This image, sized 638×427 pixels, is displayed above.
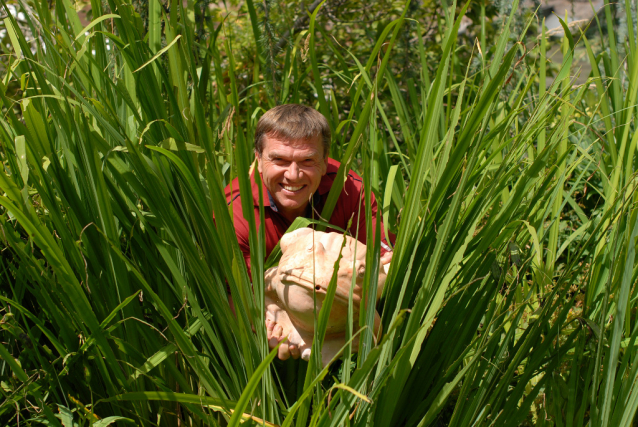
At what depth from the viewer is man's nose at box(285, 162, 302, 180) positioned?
1390 mm

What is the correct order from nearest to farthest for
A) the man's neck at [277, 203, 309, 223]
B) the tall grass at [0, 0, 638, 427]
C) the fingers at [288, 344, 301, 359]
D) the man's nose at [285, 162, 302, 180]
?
the tall grass at [0, 0, 638, 427], the fingers at [288, 344, 301, 359], the man's nose at [285, 162, 302, 180], the man's neck at [277, 203, 309, 223]

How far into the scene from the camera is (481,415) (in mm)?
969

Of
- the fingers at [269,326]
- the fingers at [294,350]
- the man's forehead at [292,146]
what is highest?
the man's forehead at [292,146]

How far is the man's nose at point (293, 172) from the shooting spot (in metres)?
1.39

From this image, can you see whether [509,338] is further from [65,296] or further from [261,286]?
[65,296]

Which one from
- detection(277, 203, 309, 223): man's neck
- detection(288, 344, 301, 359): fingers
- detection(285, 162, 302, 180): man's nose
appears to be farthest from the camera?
detection(277, 203, 309, 223): man's neck

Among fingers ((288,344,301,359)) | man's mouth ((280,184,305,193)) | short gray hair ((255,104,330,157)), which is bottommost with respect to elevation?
fingers ((288,344,301,359))

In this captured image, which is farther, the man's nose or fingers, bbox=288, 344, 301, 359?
the man's nose

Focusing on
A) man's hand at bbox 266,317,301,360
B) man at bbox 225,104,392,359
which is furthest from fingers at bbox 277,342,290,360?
man at bbox 225,104,392,359

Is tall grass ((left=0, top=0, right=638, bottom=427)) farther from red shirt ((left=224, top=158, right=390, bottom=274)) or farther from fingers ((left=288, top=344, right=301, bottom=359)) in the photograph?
red shirt ((left=224, top=158, right=390, bottom=274))

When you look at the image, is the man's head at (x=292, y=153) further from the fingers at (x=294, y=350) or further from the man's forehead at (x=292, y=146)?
the fingers at (x=294, y=350)

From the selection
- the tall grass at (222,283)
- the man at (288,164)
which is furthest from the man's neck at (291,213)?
the tall grass at (222,283)

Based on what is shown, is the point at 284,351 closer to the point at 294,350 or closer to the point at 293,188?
the point at 294,350

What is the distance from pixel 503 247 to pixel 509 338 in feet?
0.64
